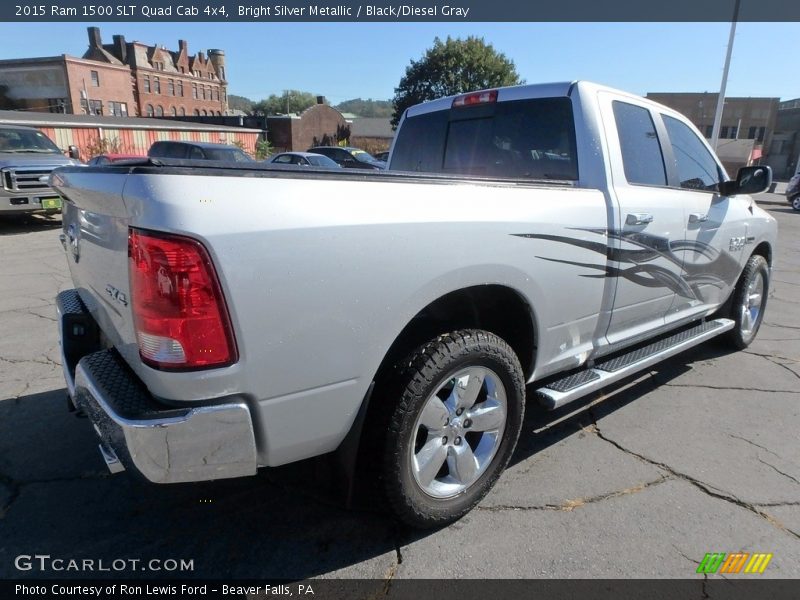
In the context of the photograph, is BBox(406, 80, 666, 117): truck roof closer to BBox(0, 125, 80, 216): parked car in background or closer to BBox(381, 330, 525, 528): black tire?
BBox(381, 330, 525, 528): black tire

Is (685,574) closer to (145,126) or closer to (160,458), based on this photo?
(160,458)

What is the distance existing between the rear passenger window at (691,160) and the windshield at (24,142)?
483 inches

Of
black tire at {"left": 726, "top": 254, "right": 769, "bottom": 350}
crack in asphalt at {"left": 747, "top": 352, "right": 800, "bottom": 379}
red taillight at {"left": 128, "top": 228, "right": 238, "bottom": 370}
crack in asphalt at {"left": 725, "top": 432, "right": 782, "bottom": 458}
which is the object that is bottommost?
crack in asphalt at {"left": 747, "top": 352, "right": 800, "bottom": 379}

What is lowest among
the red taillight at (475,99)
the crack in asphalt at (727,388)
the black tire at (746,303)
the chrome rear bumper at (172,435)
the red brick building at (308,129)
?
the crack in asphalt at (727,388)

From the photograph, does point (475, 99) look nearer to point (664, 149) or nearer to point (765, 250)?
point (664, 149)

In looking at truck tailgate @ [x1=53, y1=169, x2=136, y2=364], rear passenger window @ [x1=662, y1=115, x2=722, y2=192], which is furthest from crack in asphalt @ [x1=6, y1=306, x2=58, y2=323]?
rear passenger window @ [x1=662, y1=115, x2=722, y2=192]

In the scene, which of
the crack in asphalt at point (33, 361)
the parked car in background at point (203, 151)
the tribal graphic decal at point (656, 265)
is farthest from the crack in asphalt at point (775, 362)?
the parked car in background at point (203, 151)

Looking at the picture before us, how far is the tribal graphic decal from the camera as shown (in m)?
2.80

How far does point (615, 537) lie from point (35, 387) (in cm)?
383

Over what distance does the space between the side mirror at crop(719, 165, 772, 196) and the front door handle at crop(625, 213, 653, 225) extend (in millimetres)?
1376

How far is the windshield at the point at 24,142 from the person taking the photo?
36.0ft

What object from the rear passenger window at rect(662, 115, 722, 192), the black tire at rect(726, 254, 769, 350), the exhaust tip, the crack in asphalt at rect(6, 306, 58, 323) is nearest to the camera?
the exhaust tip

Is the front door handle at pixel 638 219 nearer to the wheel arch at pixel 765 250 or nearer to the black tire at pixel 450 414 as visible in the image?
the black tire at pixel 450 414

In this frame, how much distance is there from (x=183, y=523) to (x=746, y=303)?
4780mm
